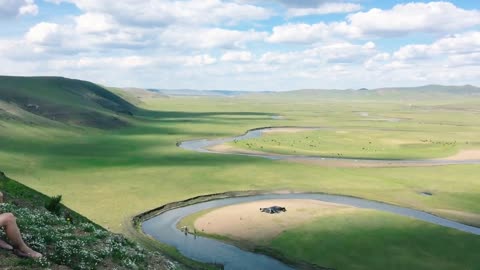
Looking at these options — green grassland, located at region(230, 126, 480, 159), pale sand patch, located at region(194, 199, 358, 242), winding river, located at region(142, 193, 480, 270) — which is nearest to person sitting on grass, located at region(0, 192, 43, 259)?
winding river, located at region(142, 193, 480, 270)

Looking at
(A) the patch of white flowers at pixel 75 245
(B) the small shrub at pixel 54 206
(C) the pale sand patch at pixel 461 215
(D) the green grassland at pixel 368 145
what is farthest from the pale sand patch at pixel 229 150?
(A) the patch of white flowers at pixel 75 245

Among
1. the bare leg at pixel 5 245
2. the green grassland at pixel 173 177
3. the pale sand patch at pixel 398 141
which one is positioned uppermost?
the bare leg at pixel 5 245

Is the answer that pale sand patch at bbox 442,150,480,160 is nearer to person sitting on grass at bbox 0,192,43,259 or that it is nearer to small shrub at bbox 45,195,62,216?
small shrub at bbox 45,195,62,216

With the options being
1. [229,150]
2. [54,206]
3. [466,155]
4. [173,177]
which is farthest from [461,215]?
[229,150]

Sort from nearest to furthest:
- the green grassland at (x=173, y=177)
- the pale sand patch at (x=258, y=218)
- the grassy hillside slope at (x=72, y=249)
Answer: the grassy hillside slope at (x=72, y=249) < the pale sand patch at (x=258, y=218) < the green grassland at (x=173, y=177)

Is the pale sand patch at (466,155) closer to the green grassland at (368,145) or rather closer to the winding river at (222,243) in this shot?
the green grassland at (368,145)

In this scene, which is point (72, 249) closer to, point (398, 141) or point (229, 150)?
point (229, 150)

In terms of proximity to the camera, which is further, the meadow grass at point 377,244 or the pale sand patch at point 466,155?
the pale sand patch at point 466,155

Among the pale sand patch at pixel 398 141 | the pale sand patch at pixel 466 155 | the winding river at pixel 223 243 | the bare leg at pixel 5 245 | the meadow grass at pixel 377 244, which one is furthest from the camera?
the pale sand patch at pixel 398 141
